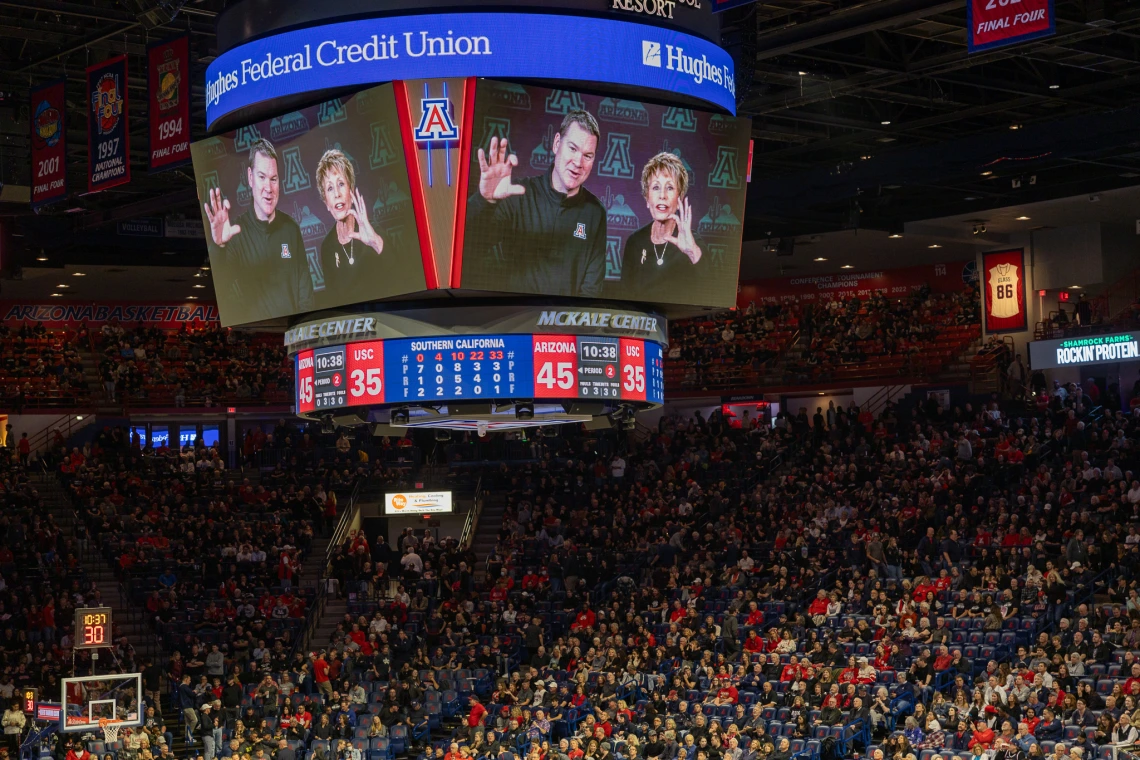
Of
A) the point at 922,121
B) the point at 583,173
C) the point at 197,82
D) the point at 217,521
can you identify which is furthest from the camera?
the point at 217,521

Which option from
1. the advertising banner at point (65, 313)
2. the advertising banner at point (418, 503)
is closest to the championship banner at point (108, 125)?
the advertising banner at point (418, 503)

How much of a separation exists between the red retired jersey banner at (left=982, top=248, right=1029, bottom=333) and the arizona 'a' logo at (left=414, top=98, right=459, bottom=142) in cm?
2510

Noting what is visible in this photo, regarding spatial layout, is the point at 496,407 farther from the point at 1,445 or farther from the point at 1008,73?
the point at 1,445

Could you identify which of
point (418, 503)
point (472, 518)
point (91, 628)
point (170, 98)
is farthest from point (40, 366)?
point (170, 98)

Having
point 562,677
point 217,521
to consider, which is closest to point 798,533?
point 562,677

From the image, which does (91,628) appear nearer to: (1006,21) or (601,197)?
(601,197)

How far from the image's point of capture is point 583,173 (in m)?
19.8

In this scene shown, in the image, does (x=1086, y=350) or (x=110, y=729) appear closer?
(x=110, y=729)

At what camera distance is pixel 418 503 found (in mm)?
40906

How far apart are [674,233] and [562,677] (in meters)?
12.4

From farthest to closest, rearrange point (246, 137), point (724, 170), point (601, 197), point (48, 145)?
point (48, 145) → point (724, 170) → point (246, 137) → point (601, 197)

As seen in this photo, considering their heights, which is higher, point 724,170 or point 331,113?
point 331,113

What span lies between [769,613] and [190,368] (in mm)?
23835

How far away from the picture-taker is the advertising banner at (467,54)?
63.4 ft
